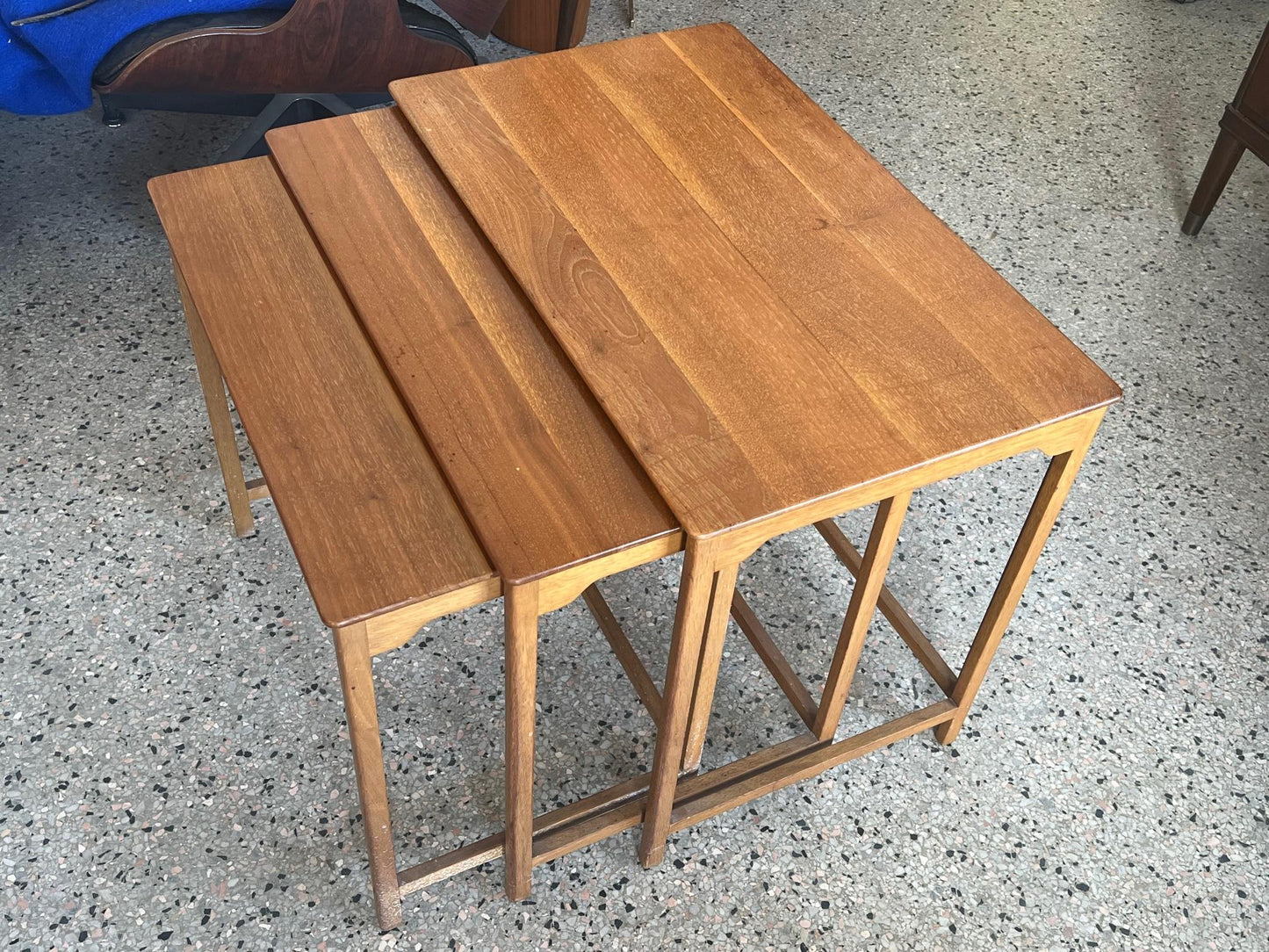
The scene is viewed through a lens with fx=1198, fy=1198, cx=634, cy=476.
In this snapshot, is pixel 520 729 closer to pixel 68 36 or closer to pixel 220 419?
pixel 220 419

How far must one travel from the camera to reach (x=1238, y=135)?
84.8 inches

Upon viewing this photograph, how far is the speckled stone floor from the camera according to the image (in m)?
1.28

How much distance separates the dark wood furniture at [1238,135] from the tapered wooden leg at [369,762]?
1.87 m

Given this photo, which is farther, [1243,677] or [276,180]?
[1243,677]

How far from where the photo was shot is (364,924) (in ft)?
4.10

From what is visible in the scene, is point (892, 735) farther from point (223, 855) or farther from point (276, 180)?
point (276, 180)

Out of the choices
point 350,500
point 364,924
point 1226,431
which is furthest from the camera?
point 1226,431

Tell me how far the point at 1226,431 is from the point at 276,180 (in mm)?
1471

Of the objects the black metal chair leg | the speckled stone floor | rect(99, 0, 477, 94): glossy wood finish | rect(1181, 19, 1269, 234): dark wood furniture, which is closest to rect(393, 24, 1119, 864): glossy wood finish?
the speckled stone floor

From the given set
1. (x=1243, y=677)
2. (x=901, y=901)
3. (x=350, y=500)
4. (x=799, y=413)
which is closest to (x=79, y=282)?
(x=350, y=500)

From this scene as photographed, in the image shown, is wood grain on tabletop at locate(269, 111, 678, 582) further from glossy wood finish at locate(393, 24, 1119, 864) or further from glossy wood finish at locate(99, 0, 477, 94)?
glossy wood finish at locate(99, 0, 477, 94)

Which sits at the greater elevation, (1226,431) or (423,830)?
(1226,431)

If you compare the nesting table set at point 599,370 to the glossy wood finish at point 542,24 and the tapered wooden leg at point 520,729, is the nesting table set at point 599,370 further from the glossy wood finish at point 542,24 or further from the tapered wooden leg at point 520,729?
the glossy wood finish at point 542,24

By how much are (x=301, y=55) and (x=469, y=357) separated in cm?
94
